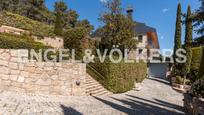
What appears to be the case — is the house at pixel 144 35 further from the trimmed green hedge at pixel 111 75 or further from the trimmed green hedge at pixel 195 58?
the trimmed green hedge at pixel 111 75

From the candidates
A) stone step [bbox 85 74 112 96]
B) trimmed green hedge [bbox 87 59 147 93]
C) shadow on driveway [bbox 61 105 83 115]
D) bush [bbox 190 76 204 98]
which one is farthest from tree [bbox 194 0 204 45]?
shadow on driveway [bbox 61 105 83 115]

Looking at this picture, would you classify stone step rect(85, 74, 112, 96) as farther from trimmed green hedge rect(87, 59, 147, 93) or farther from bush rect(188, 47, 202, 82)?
bush rect(188, 47, 202, 82)

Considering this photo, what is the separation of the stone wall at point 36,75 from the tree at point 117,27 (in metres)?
14.3

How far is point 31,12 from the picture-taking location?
40062mm

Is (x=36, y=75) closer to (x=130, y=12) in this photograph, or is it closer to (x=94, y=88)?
(x=94, y=88)

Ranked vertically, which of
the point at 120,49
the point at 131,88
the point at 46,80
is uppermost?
the point at 120,49

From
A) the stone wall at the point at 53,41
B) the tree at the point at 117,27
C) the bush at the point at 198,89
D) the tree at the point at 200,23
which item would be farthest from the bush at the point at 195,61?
the tree at the point at 200,23

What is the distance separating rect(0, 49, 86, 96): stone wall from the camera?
466 inches

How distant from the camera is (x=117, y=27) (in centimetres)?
2761

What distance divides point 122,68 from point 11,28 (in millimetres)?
10466

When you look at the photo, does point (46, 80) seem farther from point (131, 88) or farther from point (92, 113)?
point (131, 88)

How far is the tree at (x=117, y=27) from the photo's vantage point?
90.0 feet

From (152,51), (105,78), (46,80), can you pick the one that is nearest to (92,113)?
(46,80)

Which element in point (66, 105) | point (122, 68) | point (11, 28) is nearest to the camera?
point (66, 105)
